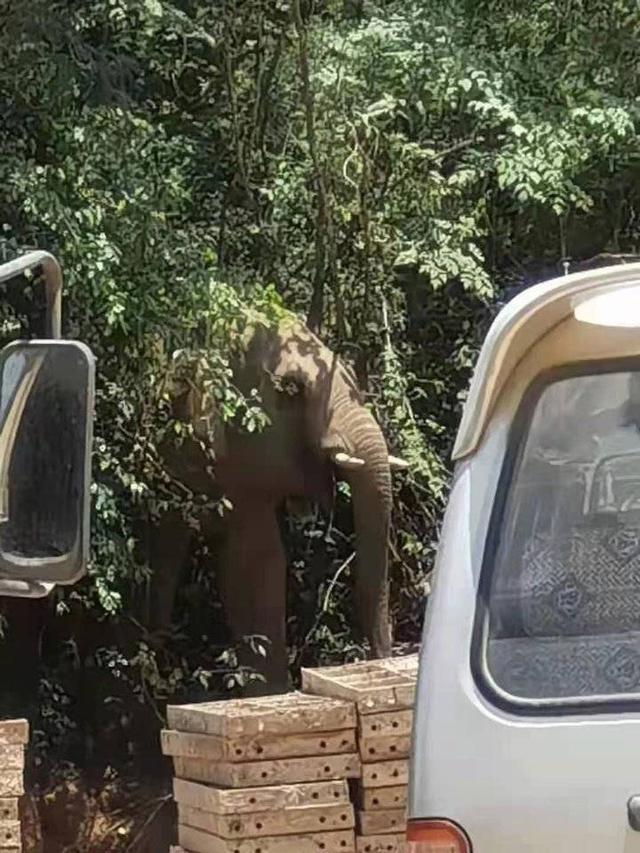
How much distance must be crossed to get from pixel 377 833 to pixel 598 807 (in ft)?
12.6

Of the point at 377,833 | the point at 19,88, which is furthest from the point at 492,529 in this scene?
the point at 19,88

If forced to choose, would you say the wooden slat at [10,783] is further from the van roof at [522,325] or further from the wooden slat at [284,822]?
the van roof at [522,325]

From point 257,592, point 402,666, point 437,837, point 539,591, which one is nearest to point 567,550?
point 539,591

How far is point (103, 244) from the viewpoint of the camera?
671cm

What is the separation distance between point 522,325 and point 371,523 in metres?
5.98

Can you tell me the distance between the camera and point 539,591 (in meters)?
2.64

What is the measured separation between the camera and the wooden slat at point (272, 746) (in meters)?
6.04

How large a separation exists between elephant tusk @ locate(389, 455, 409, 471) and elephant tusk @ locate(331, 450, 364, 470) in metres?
0.14

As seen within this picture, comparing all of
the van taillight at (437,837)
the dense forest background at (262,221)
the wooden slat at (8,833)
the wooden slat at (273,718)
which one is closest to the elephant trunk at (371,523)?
the dense forest background at (262,221)

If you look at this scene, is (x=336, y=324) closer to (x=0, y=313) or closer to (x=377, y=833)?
(x=0, y=313)

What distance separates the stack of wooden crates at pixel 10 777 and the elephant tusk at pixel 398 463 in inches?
103

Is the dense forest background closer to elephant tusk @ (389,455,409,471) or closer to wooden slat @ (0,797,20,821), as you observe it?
elephant tusk @ (389,455,409,471)

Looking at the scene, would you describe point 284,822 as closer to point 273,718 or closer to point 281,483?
point 273,718

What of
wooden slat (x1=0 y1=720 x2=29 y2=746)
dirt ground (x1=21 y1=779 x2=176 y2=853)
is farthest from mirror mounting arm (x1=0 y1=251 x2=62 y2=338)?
dirt ground (x1=21 y1=779 x2=176 y2=853)
